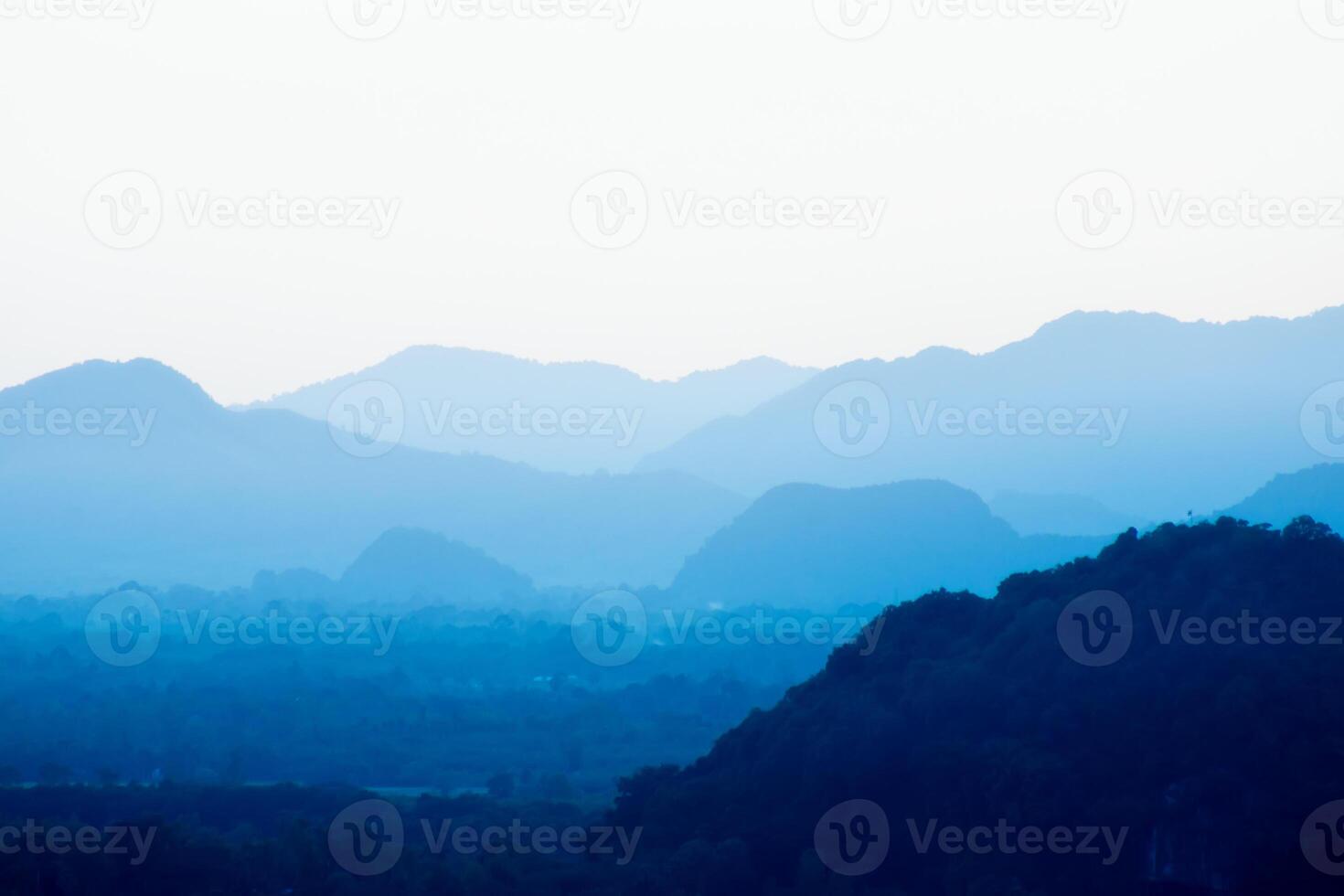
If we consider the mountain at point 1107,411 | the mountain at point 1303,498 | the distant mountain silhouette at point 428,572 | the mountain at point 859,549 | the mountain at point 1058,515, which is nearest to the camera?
the mountain at point 1303,498

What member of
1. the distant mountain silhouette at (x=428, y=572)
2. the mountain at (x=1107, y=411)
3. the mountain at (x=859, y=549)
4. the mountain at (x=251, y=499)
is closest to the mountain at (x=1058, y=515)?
the mountain at (x=1107, y=411)

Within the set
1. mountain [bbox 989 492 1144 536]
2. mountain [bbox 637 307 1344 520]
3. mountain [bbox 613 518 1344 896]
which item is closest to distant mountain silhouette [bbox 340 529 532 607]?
mountain [bbox 637 307 1344 520]

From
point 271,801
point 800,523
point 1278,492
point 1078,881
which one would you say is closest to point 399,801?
point 271,801

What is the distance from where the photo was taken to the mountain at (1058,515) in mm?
139000

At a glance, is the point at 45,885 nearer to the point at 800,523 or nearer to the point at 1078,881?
the point at 1078,881

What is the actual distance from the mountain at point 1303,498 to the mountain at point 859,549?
14.8 meters

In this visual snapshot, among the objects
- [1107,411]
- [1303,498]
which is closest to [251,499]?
[1107,411]

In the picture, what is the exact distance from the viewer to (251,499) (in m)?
168

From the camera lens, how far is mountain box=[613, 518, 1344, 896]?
19719 mm

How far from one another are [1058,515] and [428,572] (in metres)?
63.5

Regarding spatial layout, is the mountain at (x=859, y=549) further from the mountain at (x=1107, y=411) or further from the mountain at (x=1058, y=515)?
the mountain at (x=1107, y=411)

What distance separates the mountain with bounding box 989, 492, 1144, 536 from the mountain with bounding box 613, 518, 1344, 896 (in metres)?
113

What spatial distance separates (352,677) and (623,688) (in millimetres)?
11359

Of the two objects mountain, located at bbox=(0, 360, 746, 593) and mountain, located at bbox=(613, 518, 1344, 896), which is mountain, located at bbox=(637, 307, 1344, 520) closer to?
mountain, located at bbox=(0, 360, 746, 593)
